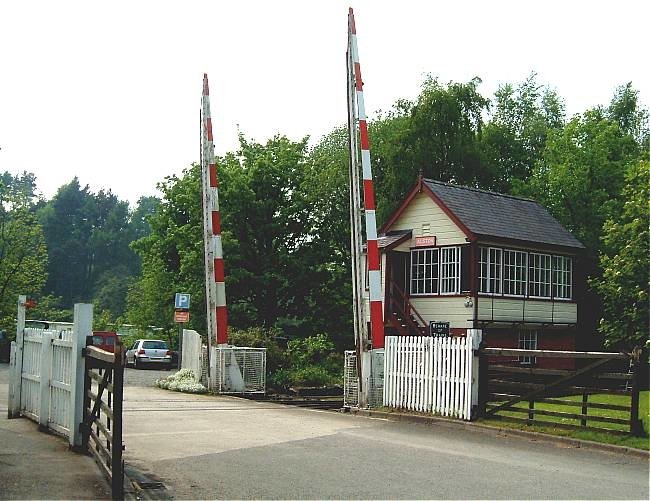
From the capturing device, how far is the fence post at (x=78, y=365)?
10.8 metres

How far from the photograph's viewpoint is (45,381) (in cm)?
1289

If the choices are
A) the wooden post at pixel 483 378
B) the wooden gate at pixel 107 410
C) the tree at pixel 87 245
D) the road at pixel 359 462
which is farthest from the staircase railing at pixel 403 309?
the tree at pixel 87 245

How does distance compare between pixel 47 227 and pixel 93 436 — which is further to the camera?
pixel 47 227

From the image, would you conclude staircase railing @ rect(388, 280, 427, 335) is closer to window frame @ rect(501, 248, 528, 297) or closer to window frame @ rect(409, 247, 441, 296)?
window frame @ rect(409, 247, 441, 296)

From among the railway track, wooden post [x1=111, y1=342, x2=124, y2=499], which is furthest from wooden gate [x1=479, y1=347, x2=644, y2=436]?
wooden post [x1=111, y1=342, x2=124, y2=499]

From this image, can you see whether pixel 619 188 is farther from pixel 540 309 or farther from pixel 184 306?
pixel 184 306

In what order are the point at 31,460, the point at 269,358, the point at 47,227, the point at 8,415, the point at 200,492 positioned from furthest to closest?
the point at 47,227
the point at 269,358
the point at 8,415
the point at 31,460
the point at 200,492

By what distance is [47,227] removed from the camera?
12312 cm

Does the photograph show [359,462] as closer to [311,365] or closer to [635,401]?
[635,401]

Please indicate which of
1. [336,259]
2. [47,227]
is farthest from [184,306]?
[47,227]

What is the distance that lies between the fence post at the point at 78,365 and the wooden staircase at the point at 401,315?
62.5 ft

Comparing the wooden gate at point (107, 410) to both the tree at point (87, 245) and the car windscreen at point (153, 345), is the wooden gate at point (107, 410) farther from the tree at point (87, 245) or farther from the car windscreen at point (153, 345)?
the tree at point (87, 245)

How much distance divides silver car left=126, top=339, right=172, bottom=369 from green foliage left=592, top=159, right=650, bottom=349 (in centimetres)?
2219

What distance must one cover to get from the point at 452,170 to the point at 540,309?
13.5 metres
